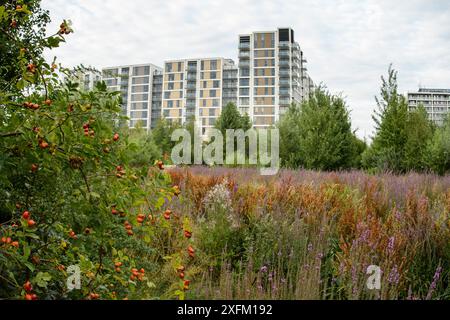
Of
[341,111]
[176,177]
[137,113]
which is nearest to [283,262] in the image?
[176,177]

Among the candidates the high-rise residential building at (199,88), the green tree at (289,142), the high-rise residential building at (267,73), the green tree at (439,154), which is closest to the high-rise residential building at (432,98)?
the high-rise residential building at (267,73)

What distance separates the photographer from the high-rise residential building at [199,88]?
92312mm

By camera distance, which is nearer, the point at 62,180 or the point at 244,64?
the point at 62,180

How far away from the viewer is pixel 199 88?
3735 inches

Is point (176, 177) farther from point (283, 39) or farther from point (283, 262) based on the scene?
point (283, 39)

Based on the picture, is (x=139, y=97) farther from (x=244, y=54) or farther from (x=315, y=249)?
(x=315, y=249)

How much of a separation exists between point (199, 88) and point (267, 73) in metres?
17.3

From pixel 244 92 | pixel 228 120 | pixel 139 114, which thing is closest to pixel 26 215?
pixel 228 120

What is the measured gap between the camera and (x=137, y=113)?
10256 centimetres

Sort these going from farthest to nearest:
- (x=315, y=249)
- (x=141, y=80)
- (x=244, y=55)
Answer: (x=141, y=80) → (x=244, y=55) → (x=315, y=249)

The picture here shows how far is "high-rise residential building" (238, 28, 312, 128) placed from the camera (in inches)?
3361

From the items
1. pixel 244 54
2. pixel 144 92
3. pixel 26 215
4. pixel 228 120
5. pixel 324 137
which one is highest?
pixel 244 54

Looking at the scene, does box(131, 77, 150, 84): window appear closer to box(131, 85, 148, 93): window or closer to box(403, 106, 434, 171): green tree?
box(131, 85, 148, 93): window
